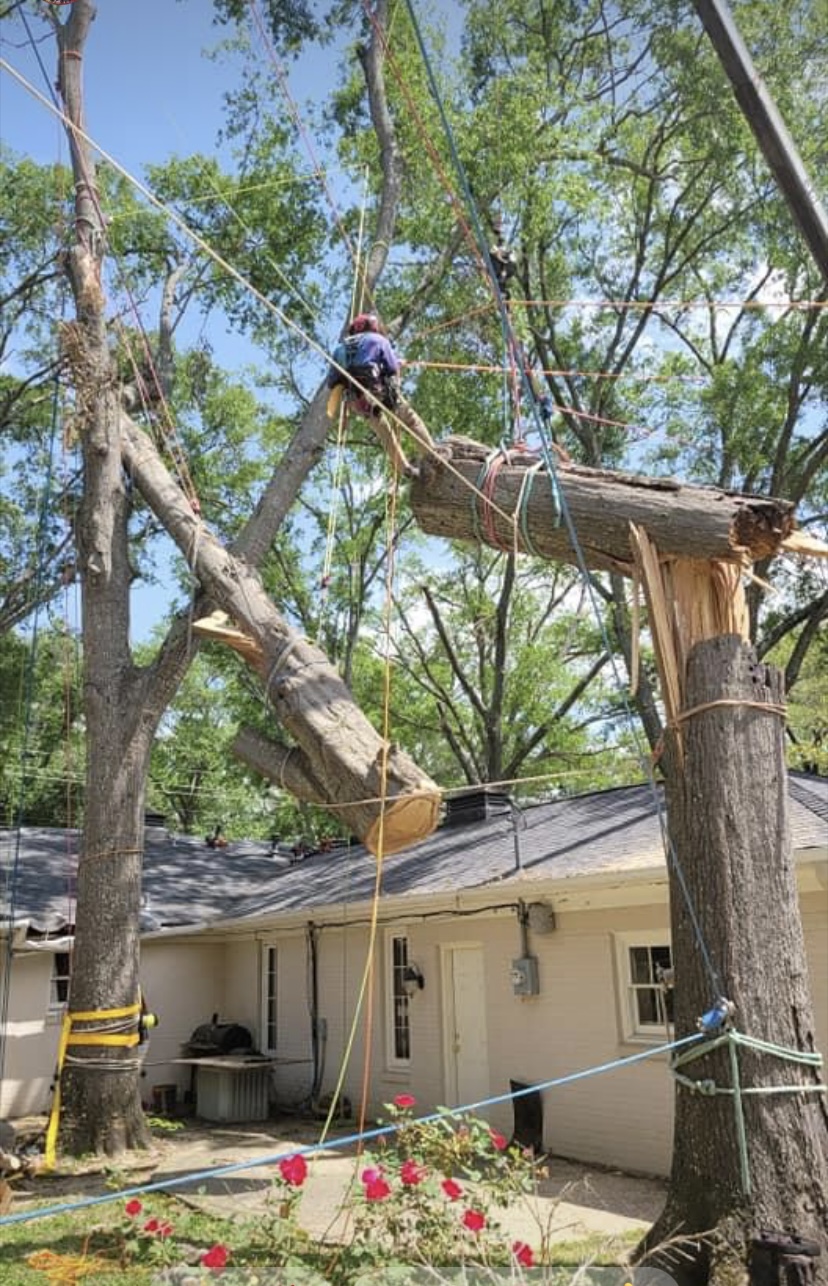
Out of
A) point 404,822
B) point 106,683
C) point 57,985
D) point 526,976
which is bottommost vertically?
point 57,985

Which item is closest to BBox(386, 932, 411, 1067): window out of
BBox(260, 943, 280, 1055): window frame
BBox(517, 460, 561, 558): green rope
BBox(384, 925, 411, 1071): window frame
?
BBox(384, 925, 411, 1071): window frame

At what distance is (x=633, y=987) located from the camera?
9.83 meters

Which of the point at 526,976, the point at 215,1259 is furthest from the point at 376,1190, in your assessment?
the point at 526,976

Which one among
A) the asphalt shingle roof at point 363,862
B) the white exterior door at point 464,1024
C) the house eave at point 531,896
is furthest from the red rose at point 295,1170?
the white exterior door at point 464,1024

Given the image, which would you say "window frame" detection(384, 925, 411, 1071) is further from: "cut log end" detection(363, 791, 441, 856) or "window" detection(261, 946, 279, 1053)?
"cut log end" detection(363, 791, 441, 856)

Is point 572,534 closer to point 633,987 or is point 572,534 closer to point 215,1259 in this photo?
point 215,1259

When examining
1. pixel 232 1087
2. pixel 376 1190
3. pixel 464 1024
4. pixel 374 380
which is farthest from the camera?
pixel 232 1087

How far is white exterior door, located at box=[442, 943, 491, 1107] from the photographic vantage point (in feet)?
38.0

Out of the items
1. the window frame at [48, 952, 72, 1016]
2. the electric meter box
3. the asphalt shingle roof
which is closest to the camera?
the asphalt shingle roof

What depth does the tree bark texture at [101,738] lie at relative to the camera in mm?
9664

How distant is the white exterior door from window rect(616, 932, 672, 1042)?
7.13ft

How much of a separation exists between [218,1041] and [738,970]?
1208 centimetres

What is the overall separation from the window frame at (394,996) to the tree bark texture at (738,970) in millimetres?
8565

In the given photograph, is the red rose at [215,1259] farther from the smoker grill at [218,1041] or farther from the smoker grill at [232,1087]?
the smoker grill at [218,1041]
